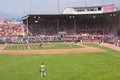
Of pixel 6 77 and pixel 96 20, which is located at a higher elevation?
pixel 96 20

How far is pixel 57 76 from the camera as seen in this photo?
27250 millimetres

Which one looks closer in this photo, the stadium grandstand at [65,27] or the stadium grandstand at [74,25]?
the stadium grandstand at [65,27]

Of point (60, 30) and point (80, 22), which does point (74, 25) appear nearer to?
point (80, 22)

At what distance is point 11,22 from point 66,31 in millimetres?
21167

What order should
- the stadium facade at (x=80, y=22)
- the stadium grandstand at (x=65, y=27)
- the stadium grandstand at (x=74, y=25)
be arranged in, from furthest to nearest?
1. the stadium facade at (x=80, y=22)
2. the stadium grandstand at (x=74, y=25)
3. the stadium grandstand at (x=65, y=27)

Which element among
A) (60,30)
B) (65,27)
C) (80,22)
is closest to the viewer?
(60,30)

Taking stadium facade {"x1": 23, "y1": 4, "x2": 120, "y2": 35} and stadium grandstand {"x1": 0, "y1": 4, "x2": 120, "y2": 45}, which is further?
stadium facade {"x1": 23, "y1": 4, "x2": 120, "y2": 35}

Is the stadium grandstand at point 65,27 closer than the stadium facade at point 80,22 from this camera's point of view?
Yes

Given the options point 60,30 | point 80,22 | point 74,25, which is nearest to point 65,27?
point 60,30

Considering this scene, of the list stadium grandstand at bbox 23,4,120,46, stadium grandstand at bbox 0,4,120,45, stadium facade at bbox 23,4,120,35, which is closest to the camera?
stadium grandstand at bbox 0,4,120,45

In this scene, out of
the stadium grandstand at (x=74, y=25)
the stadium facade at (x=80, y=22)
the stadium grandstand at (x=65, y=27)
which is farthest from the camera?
the stadium facade at (x=80, y=22)

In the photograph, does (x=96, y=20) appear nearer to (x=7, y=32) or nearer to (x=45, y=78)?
(x=7, y=32)

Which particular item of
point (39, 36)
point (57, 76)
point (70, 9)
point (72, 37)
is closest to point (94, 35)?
point (72, 37)

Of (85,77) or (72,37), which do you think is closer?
(85,77)
